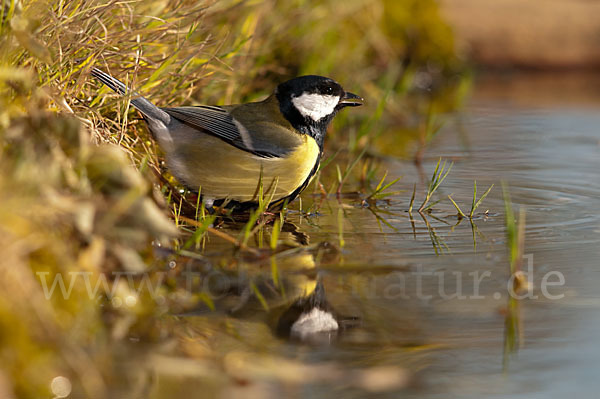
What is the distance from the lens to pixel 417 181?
176 inches

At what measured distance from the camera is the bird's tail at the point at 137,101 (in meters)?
3.36

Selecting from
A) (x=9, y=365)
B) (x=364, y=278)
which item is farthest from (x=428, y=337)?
(x=9, y=365)

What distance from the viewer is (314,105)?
384 cm

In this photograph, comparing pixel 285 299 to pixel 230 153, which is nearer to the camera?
pixel 285 299

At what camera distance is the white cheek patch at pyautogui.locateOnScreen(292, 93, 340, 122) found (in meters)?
3.81

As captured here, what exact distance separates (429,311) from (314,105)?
4.97ft

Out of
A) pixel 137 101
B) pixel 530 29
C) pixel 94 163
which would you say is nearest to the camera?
pixel 94 163

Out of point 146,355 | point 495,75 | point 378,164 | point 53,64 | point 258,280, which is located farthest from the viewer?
point 495,75

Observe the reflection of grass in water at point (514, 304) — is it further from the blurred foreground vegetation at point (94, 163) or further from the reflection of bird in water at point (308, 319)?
the blurred foreground vegetation at point (94, 163)

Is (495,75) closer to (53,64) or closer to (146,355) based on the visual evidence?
(53,64)

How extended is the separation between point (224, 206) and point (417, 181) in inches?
51.8

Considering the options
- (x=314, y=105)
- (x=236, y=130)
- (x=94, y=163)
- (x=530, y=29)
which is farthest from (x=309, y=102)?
(x=530, y=29)

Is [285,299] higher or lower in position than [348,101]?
lower

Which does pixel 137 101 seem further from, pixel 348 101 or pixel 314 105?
pixel 348 101
